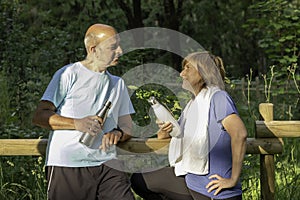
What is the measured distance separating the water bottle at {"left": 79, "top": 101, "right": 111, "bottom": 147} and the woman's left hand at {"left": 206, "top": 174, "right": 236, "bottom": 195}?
0.71 metres

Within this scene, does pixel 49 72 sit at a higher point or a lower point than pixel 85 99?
lower

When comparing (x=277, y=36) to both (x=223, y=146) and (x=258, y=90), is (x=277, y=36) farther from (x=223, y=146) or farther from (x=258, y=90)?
(x=223, y=146)

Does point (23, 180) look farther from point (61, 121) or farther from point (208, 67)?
point (208, 67)

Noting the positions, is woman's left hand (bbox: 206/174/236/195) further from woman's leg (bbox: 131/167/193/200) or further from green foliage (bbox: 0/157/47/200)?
green foliage (bbox: 0/157/47/200)

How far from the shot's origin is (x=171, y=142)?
3.76m

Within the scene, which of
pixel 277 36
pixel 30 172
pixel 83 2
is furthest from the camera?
pixel 83 2

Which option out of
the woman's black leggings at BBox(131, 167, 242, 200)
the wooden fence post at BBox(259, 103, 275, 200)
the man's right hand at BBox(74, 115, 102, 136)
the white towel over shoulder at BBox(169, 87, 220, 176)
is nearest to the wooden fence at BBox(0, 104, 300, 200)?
the wooden fence post at BBox(259, 103, 275, 200)

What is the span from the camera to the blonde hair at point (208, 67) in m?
3.53

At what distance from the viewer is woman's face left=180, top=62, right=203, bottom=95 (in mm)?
3555

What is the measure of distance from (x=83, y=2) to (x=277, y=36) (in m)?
8.90

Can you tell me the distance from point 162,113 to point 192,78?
0.89 feet

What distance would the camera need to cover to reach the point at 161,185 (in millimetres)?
3822

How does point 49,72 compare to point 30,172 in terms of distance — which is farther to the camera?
point 49,72

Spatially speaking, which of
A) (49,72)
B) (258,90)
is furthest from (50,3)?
(49,72)
